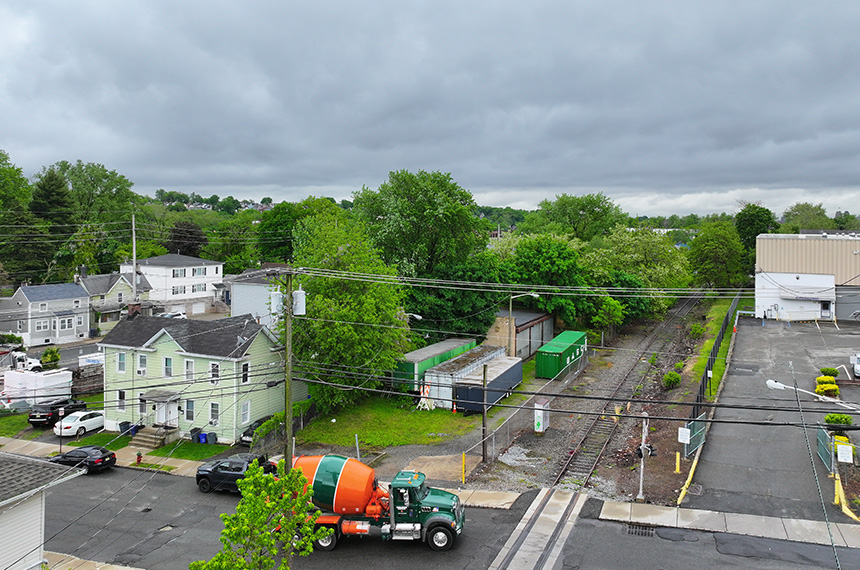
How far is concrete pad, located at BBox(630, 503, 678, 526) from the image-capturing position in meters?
21.2

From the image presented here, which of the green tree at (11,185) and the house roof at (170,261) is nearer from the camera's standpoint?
the house roof at (170,261)

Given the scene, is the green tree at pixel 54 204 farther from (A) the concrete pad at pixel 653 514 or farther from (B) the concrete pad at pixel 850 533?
(B) the concrete pad at pixel 850 533

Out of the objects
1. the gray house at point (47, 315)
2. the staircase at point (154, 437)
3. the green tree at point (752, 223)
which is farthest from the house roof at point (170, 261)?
the green tree at point (752, 223)

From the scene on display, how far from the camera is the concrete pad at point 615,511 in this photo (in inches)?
856

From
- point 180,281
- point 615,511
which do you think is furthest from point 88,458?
point 180,281

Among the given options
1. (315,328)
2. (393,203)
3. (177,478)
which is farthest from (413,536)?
(393,203)

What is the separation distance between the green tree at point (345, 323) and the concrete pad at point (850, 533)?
2116 cm

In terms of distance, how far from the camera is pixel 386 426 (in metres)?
33.6

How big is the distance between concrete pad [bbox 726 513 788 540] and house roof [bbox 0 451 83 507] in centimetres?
2087

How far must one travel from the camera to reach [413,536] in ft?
63.7

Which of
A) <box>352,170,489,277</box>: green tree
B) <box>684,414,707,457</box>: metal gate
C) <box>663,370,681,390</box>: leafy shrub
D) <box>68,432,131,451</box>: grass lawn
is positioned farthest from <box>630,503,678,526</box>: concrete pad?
<box>352,170,489,277</box>: green tree

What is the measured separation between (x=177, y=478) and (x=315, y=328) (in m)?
10.2

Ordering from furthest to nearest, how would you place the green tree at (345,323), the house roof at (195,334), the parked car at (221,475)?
the green tree at (345,323), the house roof at (195,334), the parked car at (221,475)

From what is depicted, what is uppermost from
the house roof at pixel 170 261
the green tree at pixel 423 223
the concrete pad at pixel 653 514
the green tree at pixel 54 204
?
the green tree at pixel 54 204
